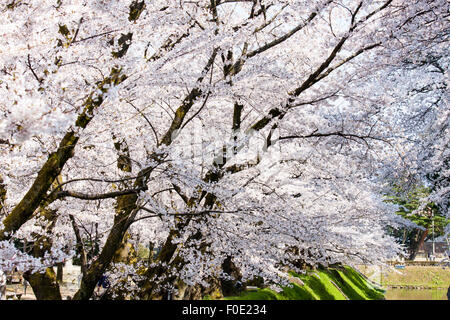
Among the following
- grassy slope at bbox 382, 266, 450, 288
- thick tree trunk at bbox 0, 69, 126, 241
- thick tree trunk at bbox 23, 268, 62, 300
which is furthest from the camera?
grassy slope at bbox 382, 266, 450, 288

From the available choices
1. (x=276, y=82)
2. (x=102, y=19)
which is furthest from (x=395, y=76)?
(x=102, y=19)

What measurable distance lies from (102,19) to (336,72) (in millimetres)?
4157

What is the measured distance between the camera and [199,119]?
9742 millimetres

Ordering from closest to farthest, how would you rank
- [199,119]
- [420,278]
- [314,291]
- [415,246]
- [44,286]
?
[44,286] → [199,119] → [314,291] → [420,278] → [415,246]

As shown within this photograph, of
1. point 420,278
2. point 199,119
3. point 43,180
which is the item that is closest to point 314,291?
point 199,119

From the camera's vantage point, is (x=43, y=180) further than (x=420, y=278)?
No

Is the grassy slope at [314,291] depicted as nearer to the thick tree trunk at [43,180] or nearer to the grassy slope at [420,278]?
the thick tree trunk at [43,180]

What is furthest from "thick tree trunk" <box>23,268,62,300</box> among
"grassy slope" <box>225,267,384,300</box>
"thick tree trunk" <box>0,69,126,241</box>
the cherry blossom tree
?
"grassy slope" <box>225,267,384,300</box>

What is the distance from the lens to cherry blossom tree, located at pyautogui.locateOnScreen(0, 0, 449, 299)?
528cm

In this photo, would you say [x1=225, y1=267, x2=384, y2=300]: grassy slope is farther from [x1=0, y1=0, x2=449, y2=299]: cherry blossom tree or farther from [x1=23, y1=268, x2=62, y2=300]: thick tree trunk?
[x1=23, y1=268, x2=62, y2=300]: thick tree trunk

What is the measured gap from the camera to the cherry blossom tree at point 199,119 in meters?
5.28

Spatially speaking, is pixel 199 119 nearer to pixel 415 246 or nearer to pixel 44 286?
pixel 44 286
